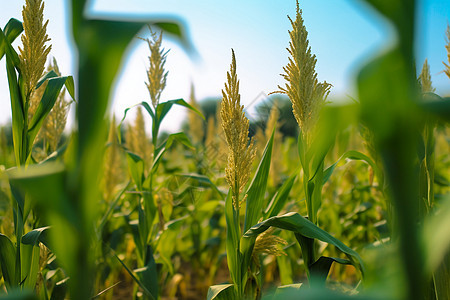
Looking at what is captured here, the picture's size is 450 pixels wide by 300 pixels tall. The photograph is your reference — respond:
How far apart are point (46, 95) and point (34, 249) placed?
700 mm

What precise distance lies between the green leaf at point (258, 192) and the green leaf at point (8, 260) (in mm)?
1015

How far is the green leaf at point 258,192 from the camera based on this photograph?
154 cm

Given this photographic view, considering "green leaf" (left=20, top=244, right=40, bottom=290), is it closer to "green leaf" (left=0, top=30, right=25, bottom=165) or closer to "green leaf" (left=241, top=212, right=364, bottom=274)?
"green leaf" (left=0, top=30, right=25, bottom=165)

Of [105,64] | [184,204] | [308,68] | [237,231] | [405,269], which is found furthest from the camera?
[184,204]

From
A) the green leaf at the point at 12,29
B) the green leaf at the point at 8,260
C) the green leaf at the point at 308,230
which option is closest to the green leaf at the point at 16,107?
the green leaf at the point at 12,29

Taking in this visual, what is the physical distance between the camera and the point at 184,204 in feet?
12.4

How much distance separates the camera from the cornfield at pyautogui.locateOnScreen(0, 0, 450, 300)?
49 centimetres

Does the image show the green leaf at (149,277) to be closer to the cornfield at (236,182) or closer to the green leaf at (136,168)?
the cornfield at (236,182)

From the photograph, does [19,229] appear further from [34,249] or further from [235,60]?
[235,60]

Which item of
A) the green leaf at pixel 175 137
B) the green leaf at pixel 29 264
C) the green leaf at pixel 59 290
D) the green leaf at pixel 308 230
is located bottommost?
the green leaf at pixel 59 290

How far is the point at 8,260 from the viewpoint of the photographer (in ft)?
5.06

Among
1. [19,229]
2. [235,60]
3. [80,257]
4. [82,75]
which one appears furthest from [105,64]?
[19,229]

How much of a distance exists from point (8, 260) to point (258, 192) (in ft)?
3.67

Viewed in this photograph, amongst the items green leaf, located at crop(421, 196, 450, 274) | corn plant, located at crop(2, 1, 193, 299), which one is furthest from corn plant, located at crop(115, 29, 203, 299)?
green leaf, located at crop(421, 196, 450, 274)
